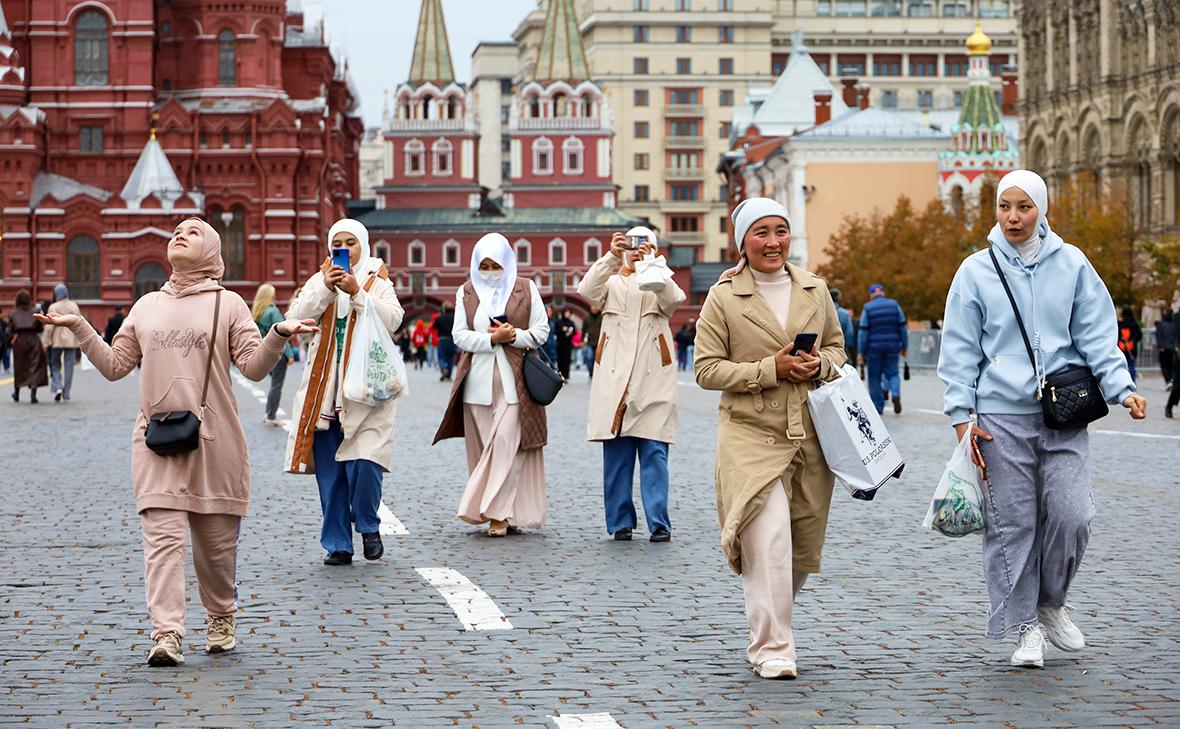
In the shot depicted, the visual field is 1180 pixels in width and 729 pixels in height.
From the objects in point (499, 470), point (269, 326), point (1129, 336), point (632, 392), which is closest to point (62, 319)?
point (499, 470)

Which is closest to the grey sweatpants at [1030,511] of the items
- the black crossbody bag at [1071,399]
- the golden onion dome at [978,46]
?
the black crossbody bag at [1071,399]

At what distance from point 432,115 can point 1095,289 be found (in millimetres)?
116401

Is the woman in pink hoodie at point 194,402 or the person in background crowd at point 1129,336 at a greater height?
the person in background crowd at point 1129,336

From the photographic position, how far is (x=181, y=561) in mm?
8086

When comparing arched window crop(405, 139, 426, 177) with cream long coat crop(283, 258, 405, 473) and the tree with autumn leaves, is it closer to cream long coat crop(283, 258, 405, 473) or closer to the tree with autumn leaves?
the tree with autumn leaves

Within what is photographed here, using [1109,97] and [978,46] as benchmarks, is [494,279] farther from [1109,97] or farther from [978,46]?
[978,46]

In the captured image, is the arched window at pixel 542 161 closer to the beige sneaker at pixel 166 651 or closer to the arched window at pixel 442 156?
the arched window at pixel 442 156

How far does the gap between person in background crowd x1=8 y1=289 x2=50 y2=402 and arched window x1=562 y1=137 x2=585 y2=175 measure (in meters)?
91.2

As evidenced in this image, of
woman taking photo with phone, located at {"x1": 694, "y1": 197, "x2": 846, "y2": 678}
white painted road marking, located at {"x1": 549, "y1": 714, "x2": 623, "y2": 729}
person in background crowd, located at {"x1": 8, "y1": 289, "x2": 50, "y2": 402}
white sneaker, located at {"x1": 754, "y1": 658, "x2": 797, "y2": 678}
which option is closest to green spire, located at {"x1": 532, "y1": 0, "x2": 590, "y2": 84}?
person in background crowd, located at {"x1": 8, "y1": 289, "x2": 50, "y2": 402}

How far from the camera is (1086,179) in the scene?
208 feet

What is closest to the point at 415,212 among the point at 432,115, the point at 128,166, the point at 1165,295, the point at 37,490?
the point at 432,115

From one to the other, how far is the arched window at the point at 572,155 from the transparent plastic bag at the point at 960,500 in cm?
11424

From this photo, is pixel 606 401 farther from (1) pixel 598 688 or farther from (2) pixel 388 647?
(1) pixel 598 688

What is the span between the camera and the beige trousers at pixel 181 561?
26.0ft
